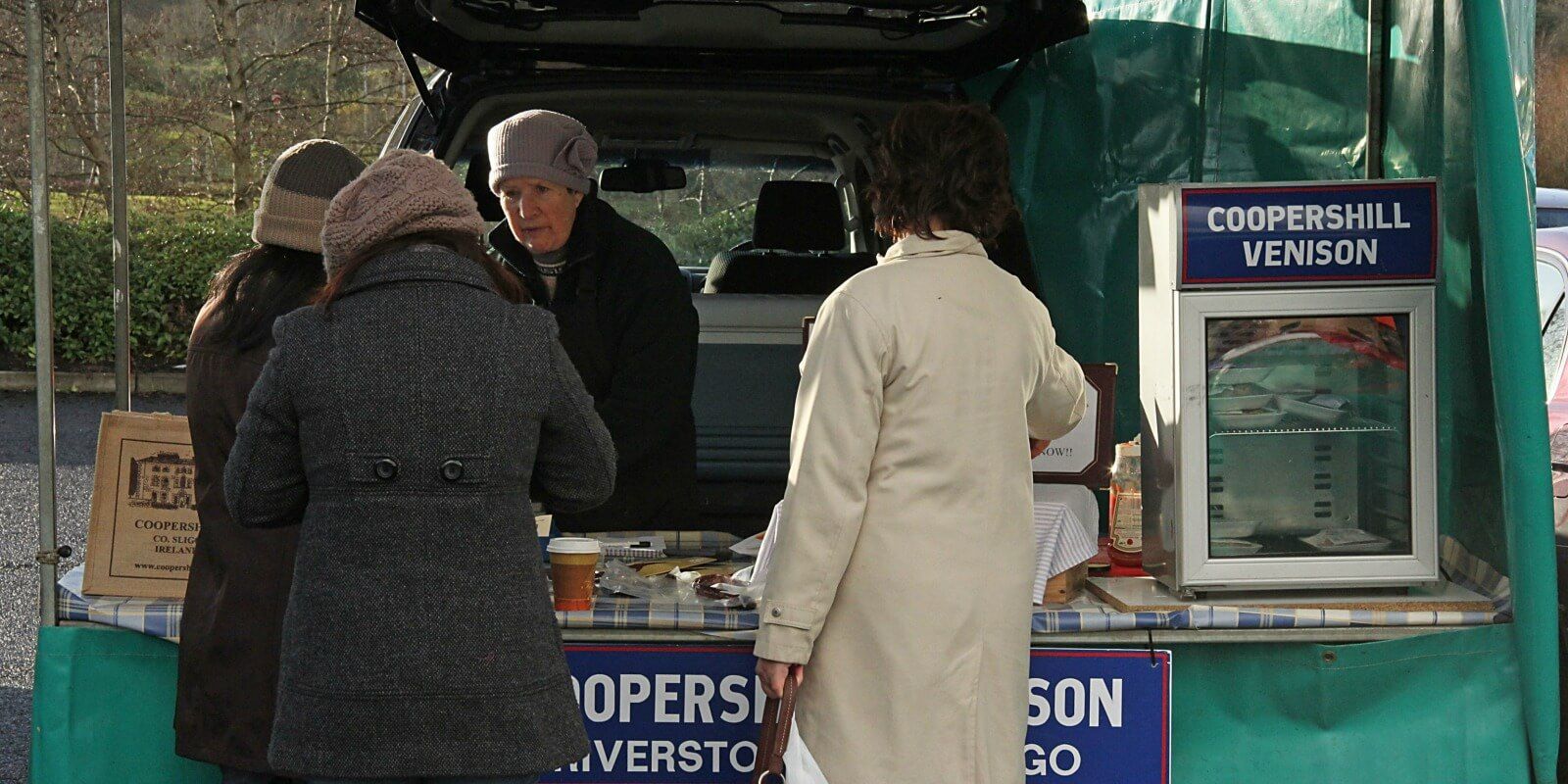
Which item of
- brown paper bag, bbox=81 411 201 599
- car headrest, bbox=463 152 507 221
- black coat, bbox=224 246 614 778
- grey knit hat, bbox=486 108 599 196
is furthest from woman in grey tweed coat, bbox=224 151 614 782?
car headrest, bbox=463 152 507 221

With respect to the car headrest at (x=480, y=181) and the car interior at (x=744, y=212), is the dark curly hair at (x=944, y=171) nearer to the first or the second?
the car interior at (x=744, y=212)

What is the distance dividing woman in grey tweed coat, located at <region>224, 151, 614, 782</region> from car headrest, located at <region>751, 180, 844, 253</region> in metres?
3.24

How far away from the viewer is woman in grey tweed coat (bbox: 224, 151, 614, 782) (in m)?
2.21

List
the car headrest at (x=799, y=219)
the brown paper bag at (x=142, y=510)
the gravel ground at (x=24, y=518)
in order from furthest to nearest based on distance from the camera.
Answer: the car headrest at (x=799, y=219) → the gravel ground at (x=24, y=518) → the brown paper bag at (x=142, y=510)

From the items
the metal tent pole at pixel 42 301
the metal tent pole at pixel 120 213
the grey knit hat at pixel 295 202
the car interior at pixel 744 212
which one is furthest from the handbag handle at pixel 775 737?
the car interior at pixel 744 212

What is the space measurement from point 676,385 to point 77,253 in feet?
34.8

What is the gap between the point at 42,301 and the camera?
121 inches

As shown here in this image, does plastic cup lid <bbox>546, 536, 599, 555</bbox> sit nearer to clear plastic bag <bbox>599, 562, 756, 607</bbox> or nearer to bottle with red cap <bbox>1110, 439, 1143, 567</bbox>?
clear plastic bag <bbox>599, 562, 756, 607</bbox>

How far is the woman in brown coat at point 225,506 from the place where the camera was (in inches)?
104

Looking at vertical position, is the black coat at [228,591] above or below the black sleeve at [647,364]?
below

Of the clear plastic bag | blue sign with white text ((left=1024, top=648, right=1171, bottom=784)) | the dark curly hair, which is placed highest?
the dark curly hair

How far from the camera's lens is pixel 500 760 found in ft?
7.35

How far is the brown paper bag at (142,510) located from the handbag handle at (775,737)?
1251 millimetres

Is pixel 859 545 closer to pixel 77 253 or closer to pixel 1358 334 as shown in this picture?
pixel 1358 334
